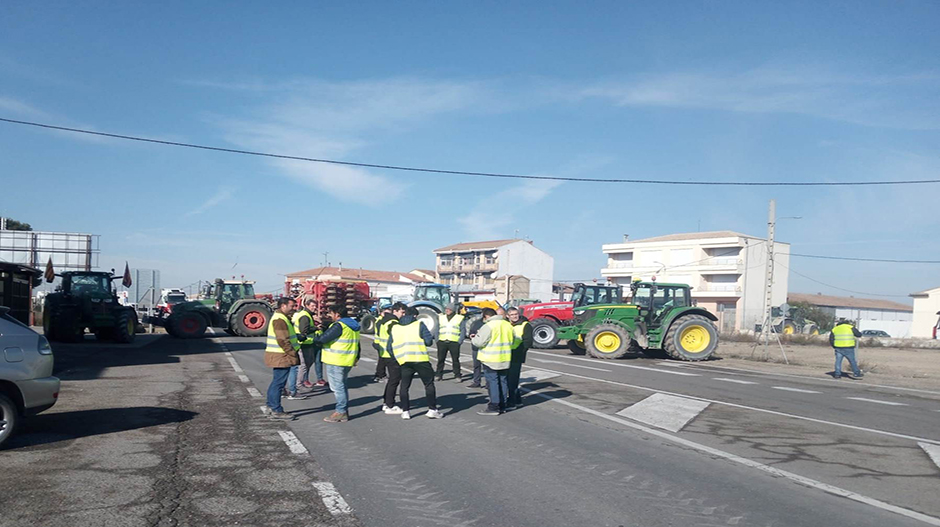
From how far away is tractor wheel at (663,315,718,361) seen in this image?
23.1 meters

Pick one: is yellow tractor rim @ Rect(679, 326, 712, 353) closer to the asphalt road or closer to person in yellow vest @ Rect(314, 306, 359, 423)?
the asphalt road

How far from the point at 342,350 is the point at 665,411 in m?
5.34

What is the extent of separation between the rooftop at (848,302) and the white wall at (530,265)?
2694 centimetres

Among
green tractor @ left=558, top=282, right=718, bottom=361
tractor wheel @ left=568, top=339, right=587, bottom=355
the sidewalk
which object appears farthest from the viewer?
tractor wheel @ left=568, top=339, right=587, bottom=355

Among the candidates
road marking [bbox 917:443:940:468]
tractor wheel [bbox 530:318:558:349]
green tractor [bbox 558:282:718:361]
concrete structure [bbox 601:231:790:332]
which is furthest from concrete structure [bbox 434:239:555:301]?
road marking [bbox 917:443:940:468]

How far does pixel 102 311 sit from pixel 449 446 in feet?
65.4

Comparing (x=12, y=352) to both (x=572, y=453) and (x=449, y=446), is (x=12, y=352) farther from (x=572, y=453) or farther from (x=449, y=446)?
(x=572, y=453)

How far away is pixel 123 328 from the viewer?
24.7 meters

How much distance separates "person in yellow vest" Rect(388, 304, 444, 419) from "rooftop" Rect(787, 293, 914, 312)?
7969 cm

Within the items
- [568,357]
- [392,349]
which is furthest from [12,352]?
[568,357]

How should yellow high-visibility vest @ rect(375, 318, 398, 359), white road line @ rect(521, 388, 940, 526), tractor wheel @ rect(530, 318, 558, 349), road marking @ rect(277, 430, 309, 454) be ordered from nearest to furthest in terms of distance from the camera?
white road line @ rect(521, 388, 940, 526) < road marking @ rect(277, 430, 309, 454) < yellow high-visibility vest @ rect(375, 318, 398, 359) < tractor wheel @ rect(530, 318, 558, 349)

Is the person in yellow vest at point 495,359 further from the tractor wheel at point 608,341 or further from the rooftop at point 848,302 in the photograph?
the rooftop at point 848,302

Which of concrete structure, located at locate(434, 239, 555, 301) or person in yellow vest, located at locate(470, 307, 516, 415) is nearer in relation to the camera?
person in yellow vest, located at locate(470, 307, 516, 415)

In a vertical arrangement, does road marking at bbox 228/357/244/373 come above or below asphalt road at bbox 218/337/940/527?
below
